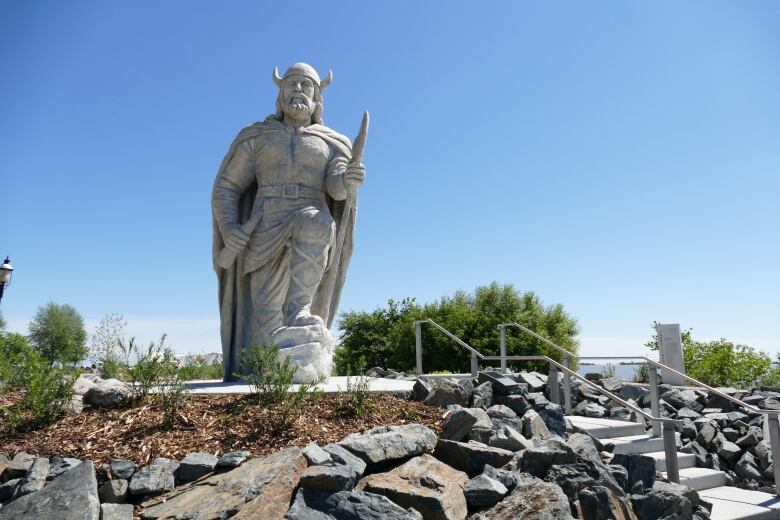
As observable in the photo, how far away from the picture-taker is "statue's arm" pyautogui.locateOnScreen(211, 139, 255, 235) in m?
6.83

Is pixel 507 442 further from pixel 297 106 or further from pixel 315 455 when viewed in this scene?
pixel 297 106

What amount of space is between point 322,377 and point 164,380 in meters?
1.68

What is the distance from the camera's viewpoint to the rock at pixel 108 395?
15.4 ft

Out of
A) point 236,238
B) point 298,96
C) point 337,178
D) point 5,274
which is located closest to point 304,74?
point 298,96

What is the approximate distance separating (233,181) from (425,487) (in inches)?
182

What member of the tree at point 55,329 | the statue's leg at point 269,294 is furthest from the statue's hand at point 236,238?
the tree at point 55,329

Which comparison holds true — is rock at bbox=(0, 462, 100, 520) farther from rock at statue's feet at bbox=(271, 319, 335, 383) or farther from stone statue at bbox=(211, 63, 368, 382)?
stone statue at bbox=(211, 63, 368, 382)

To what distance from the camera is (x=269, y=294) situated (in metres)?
6.60

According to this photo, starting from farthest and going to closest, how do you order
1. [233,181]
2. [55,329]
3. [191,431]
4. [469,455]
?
1. [55,329]
2. [233,181]
3. [191,431]
4. [469,455]

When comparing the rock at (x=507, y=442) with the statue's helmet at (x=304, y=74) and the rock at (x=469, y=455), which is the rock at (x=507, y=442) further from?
the statue's helmet at (x=304, y=74)

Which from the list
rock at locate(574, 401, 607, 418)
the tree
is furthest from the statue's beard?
the tree

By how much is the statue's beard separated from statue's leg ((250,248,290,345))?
1655 millimetres

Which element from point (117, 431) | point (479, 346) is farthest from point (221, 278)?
point (479, 346)

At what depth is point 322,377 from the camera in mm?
6027
